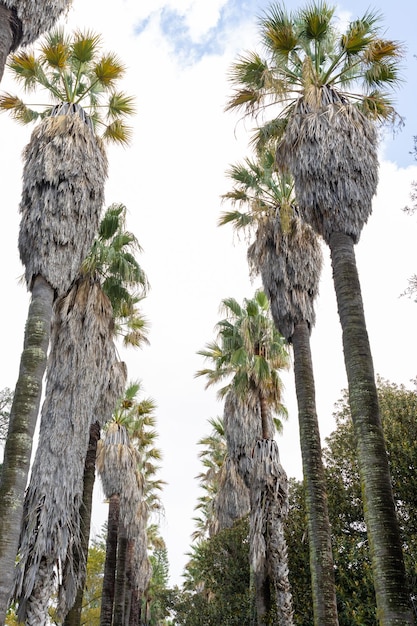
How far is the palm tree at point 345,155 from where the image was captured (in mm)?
7504

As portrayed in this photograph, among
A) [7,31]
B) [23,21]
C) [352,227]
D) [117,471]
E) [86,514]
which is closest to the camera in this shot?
[7,31]

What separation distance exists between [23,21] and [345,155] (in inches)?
229

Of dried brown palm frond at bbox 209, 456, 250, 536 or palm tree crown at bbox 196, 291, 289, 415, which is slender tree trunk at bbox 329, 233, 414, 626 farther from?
dried brown palm frond at bbox 209, 456, 250, 536

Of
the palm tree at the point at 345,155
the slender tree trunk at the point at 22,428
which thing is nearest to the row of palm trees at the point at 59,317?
the slender tree trunk at the point at 22,428

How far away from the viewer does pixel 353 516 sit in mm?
19703

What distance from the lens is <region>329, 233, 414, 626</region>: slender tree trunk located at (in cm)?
699

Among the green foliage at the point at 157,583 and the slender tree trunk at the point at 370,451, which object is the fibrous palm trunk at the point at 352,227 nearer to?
the slender tree trunk at the point at 370,451

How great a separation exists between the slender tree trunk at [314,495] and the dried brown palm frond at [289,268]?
899 mm

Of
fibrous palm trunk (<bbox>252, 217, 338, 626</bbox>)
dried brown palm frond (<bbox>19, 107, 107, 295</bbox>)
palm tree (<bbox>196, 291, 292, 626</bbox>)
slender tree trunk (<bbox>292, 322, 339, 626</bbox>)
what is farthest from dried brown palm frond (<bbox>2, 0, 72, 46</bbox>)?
palm tree (<bbox>196, 291, 292, 626</bbox>)

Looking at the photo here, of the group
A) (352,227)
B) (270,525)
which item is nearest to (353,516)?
(270,525)

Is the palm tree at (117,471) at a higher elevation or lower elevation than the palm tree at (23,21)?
lower

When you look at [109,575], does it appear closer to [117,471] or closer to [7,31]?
[117,471]

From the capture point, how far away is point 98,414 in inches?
651

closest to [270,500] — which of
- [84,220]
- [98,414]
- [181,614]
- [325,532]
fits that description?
[98,414]
